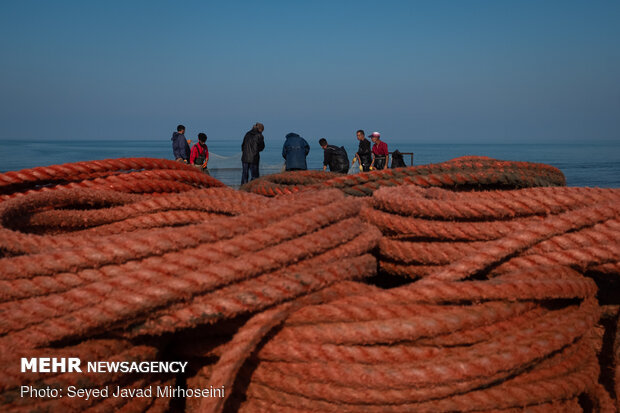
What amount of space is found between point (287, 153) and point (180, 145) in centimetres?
214

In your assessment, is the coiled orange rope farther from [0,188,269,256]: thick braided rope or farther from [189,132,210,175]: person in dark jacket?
[189,132,210,175]: person in dark jacket

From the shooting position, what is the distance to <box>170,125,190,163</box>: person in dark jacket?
8008mm

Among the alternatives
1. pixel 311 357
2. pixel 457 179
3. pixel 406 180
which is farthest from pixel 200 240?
pixel 457 179

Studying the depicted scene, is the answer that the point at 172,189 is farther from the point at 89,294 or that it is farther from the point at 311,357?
the point at 311,357

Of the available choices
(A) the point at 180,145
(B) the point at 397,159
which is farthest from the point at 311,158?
(A) the point at 180,145

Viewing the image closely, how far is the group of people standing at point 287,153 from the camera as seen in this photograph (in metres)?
7.37

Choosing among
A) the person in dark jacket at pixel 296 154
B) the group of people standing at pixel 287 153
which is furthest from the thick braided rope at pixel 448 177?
the person in dark jacket at pixel 296 154

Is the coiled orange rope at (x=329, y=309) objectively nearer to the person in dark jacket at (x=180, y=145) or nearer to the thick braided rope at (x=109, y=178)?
the thick braided rope at (x=109, y=178)

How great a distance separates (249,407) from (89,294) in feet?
1.29

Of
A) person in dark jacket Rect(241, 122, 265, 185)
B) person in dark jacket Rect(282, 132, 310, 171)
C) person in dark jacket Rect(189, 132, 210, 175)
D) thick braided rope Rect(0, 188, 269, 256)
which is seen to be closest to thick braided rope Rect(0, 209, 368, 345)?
thick braided rope Rect(0, 188, 269, 256)

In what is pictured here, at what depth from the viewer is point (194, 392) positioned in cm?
94

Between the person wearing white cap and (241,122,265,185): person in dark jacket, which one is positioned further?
the person wearing white cap

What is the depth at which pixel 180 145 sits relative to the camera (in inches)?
316

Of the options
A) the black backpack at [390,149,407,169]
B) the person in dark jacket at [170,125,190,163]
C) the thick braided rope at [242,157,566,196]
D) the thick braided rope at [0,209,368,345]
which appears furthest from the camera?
the black backpack at [390,149,407,169]
